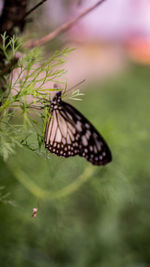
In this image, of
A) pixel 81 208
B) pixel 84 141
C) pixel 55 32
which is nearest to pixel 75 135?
pixel 84 141

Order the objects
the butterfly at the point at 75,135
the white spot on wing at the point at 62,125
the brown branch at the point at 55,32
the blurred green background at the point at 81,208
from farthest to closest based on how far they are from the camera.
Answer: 1. the blurred green background at the point at 81,208
2. the white spot on wing at the point at 62,125
3. the butterfly at the point at 75,135
4. the brown branch at the point at 55,32

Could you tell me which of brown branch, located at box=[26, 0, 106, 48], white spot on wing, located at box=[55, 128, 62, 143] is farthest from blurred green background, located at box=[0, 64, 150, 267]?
brown branch, located at box=[26, 0, 106, 48]

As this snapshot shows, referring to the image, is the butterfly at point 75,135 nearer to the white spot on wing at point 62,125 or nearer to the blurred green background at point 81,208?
the white spot on wing at point 62,125

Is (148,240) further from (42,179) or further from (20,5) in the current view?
(20,5)

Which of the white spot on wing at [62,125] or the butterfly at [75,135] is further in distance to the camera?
the white spot on wing at [62,125]

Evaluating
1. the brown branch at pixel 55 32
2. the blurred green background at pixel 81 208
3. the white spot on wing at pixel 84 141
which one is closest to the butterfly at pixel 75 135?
the white spot on wing at pixel 84 141

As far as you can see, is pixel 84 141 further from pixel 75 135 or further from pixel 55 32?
pixel 55 32

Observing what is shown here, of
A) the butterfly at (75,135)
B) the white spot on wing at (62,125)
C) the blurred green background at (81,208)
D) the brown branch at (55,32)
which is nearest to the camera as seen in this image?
the brown branch at (55,32)

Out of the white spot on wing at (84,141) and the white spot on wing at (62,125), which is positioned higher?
the white spot on wing at (62,125)
